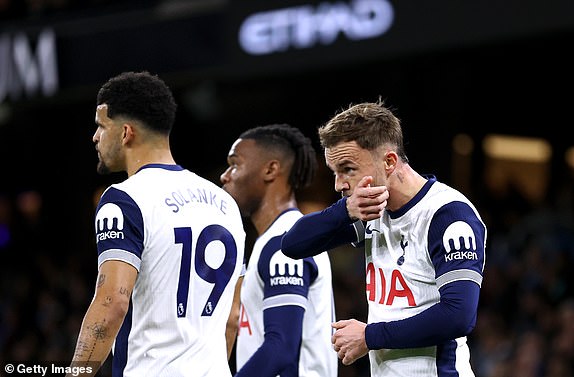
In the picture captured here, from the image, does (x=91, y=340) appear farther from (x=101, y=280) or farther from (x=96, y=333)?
(x=101, y=280)

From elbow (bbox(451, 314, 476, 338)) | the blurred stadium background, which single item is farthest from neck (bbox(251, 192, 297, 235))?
the blurred stadium background

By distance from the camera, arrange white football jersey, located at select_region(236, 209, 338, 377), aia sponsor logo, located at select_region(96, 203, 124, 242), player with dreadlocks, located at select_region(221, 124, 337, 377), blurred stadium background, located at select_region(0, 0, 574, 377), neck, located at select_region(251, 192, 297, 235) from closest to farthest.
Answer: aia sponsor logo, located at select_region(96, 203, 124, 242)
player with dreadlocks, located at select_region(221, 124, 337, 377)
white football jersey, located at select_region(236, 209, 338, 377)
neck, located at select_region(251, 192, 297, 235)
blurred stadium background, located at select_region(0, 0, 574, 377)

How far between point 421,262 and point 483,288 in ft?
22.2

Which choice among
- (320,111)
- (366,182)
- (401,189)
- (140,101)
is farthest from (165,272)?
(320,111)

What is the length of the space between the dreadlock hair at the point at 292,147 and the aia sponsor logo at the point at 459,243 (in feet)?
5.98

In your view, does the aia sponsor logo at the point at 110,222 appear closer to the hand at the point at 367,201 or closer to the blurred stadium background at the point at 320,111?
the hand at the point at 367,201

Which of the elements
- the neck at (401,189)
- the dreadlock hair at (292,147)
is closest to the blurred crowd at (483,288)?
the dreadlock hair at (292,147)

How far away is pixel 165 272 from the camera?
418 centimetres

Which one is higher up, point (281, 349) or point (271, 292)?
point (271, 292)

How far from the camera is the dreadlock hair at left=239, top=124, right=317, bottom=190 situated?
5684mm

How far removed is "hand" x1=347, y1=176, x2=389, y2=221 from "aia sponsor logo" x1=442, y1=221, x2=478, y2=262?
0.25 meters

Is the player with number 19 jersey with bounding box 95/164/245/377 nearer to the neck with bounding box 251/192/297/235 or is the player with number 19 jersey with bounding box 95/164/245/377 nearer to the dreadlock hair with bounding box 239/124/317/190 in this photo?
the neck with bounding box 251/192/297/235

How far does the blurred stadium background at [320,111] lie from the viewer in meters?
9.84

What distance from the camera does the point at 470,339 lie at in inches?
416
